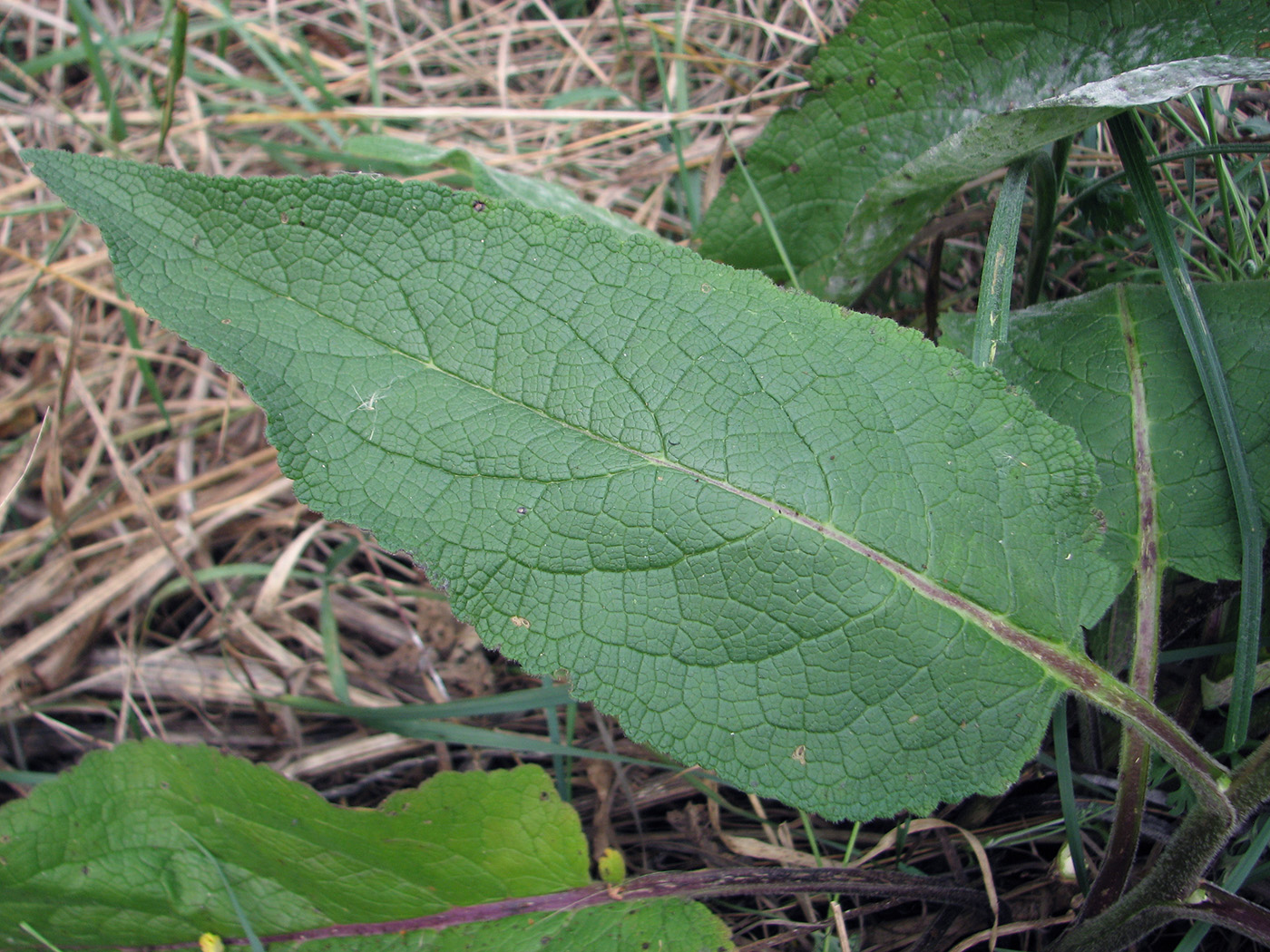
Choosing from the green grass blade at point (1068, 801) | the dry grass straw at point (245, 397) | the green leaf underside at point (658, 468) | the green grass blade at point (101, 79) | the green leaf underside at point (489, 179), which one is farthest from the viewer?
the green grass blade at point (101, 79)

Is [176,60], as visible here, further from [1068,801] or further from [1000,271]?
[1068,801]

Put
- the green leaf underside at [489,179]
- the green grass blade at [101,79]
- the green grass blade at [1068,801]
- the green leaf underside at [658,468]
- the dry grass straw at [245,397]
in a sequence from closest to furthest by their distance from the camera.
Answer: the green leaf underside at [658,468], the green grass blade at [1068,801], the green leaf underside at [489,179], the dry grass straw at [245,397], the green grass blade at [101,79]

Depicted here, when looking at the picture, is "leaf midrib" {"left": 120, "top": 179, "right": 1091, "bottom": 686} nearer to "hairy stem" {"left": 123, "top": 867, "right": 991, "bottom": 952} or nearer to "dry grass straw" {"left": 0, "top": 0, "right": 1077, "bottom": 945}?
"hairy stem" {"left": 123, "top": 867, "right": 991, "bottom": 952}

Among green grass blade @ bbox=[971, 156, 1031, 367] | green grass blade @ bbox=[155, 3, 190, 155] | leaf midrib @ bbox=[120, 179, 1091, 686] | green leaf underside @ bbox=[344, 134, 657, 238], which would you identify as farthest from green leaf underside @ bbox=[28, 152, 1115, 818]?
green grass blade @ bbox=[155, 3, 190, 155]

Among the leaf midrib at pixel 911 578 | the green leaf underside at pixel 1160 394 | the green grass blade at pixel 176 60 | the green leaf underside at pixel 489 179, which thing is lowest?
the leaf midrib at pixel 911 578

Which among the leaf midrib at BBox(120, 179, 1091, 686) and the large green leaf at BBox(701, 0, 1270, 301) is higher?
the large green leaf at BBox(701, 0, 1270, 301)

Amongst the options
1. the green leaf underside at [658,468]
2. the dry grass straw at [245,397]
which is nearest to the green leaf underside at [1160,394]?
the green leaf underside at [658,468]

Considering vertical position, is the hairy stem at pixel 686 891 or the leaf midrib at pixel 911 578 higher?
the leaf midrib at pixel 911 578

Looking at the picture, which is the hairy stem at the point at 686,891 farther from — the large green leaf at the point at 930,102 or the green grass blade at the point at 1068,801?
the large green leaf at the point at 930,102
